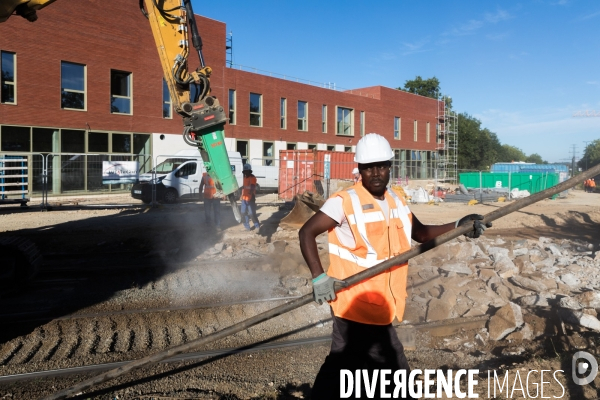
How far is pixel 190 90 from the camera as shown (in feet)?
26.1

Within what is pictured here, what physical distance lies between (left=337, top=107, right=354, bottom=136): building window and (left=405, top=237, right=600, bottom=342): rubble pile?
103ft

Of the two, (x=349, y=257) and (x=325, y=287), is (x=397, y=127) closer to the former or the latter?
(x=349, y=257)

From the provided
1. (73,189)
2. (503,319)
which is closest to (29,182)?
(73,189)

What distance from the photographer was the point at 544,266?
9.05 meters

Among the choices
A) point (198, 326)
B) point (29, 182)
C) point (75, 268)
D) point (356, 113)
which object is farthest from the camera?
point (356, 113)

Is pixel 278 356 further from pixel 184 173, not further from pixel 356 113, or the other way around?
pixel 356 113

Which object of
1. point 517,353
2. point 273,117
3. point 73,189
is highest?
point 273,117

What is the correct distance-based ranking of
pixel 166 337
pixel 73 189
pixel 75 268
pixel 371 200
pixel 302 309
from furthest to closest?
pixel 73 189 → pixel 75 268 → pixel 302 309 → pixel 166 337 → pixel 371 200

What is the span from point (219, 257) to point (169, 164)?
14.3m

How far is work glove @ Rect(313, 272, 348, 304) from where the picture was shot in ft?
10.3

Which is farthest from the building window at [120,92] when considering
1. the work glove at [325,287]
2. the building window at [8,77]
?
the work glove at [325,287]

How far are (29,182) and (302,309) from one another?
1532 centimetres

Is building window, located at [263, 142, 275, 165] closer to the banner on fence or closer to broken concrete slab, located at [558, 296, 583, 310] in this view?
the banner on fence

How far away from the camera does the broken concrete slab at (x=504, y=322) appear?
5.82 meters
